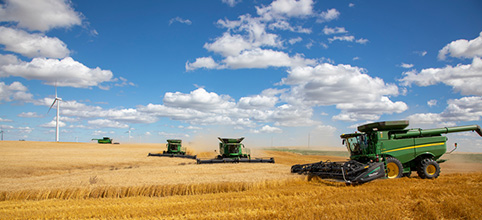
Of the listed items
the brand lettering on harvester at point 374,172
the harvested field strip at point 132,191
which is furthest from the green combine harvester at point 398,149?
the harvested field strip at point 132,191

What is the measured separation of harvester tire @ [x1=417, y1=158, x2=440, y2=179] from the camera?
51.4 feet

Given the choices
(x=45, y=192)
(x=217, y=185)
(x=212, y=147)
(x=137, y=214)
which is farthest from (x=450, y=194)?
(x=212, y=147)

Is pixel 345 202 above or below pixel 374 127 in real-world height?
below

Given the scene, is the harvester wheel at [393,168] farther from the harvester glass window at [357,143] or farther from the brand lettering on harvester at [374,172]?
the brand lettering on harvester at [374,172]

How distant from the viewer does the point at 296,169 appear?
59.9ft

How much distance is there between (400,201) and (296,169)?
8439 mm

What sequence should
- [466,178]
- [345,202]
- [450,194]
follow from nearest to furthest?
[345,202]
[450,194]
[466,178]

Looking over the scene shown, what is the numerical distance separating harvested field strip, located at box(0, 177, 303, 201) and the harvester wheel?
20.8 ft

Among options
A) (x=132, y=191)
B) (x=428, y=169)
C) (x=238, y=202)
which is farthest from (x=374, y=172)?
(x=132, y=191)

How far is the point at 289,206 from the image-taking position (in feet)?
31.0

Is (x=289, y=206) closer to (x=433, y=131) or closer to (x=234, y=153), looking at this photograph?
(x=433, y=131)

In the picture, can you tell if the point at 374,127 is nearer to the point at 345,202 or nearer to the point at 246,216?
the point at 345,202

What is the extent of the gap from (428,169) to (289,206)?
10.8 metres

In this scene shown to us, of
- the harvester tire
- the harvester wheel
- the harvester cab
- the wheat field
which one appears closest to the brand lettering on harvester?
the wheat field
